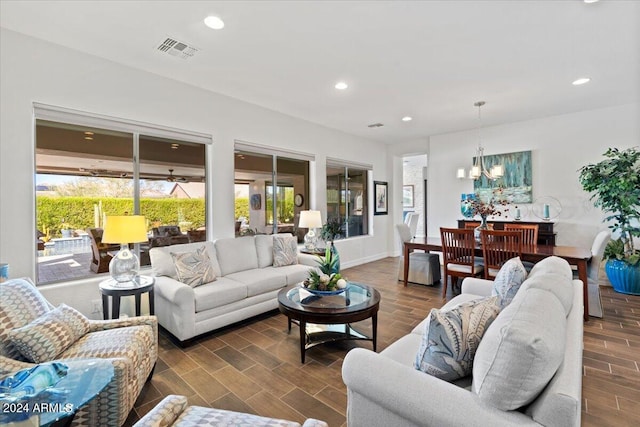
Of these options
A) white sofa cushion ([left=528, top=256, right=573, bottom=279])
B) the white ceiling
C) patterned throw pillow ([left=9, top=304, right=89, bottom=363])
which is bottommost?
patterned throw pillow ([left=9, top=304, right=89, bottom=363])

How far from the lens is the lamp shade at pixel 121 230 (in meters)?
2.69

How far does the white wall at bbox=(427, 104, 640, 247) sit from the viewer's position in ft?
15.7

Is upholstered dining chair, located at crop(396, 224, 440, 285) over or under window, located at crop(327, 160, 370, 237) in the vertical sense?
under

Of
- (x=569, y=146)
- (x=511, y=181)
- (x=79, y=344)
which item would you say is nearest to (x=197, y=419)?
(x=79, y=344)

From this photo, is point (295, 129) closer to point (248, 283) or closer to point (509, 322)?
Answer: point (248, 283)

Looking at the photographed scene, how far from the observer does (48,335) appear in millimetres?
1732

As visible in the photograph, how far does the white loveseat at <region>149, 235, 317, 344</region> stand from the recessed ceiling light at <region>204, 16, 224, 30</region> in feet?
7.66

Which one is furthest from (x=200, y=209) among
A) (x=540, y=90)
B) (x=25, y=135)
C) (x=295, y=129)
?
(x=540, y=90)

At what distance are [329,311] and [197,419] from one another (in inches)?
53.9

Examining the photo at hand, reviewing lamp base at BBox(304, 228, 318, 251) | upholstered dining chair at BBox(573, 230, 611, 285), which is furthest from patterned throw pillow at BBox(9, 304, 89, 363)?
upholstered dining chair at BBox(573, 230, 611, 285)

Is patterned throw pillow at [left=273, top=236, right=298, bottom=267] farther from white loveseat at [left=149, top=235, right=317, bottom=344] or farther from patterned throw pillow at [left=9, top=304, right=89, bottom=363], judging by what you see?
patterned throw pillow at [left=9, top=304, right=89, bottom=363]

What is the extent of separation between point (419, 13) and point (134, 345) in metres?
3.25

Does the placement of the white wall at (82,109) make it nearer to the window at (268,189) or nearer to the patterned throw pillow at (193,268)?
the window at (268,189)

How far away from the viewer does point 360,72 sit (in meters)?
3.49
